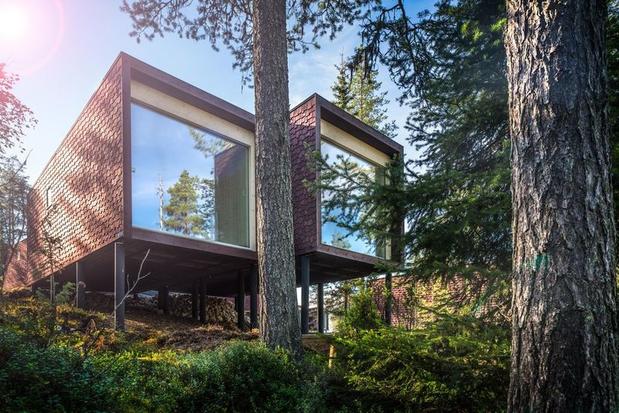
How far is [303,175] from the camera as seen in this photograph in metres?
10.1

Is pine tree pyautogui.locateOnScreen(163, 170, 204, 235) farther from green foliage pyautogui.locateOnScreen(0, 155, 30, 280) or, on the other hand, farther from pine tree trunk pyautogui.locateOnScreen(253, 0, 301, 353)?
pine tree trunk pyautogui.locateOnScreen(253, 0, 301, 353)

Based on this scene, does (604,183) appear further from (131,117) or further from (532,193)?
(131,117)

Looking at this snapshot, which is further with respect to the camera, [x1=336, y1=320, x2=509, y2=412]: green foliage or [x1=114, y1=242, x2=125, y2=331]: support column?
[x1=114, y1=242, x2=125, y2=331]: support column

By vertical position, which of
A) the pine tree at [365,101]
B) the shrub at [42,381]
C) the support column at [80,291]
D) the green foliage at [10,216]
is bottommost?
the shrub at [42,381]

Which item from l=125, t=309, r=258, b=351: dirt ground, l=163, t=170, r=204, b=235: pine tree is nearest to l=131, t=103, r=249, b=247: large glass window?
l=163, t=170, r=204, b=235: pine tree

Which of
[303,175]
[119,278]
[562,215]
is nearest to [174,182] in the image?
[119,278]

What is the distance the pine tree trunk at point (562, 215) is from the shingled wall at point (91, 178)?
6303 mm

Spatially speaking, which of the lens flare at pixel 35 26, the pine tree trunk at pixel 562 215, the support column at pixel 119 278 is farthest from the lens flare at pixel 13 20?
the pine tree trunk at pixel 562 215

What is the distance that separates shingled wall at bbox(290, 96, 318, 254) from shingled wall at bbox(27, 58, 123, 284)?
3.58 m

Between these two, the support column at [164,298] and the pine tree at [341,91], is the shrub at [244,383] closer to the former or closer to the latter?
the support column at [164,298]

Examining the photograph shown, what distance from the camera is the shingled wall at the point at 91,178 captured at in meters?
8.09

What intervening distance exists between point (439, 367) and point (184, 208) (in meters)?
5.93

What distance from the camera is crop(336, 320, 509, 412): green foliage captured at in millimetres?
3707

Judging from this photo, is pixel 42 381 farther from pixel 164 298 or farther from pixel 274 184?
pixel 164 298
